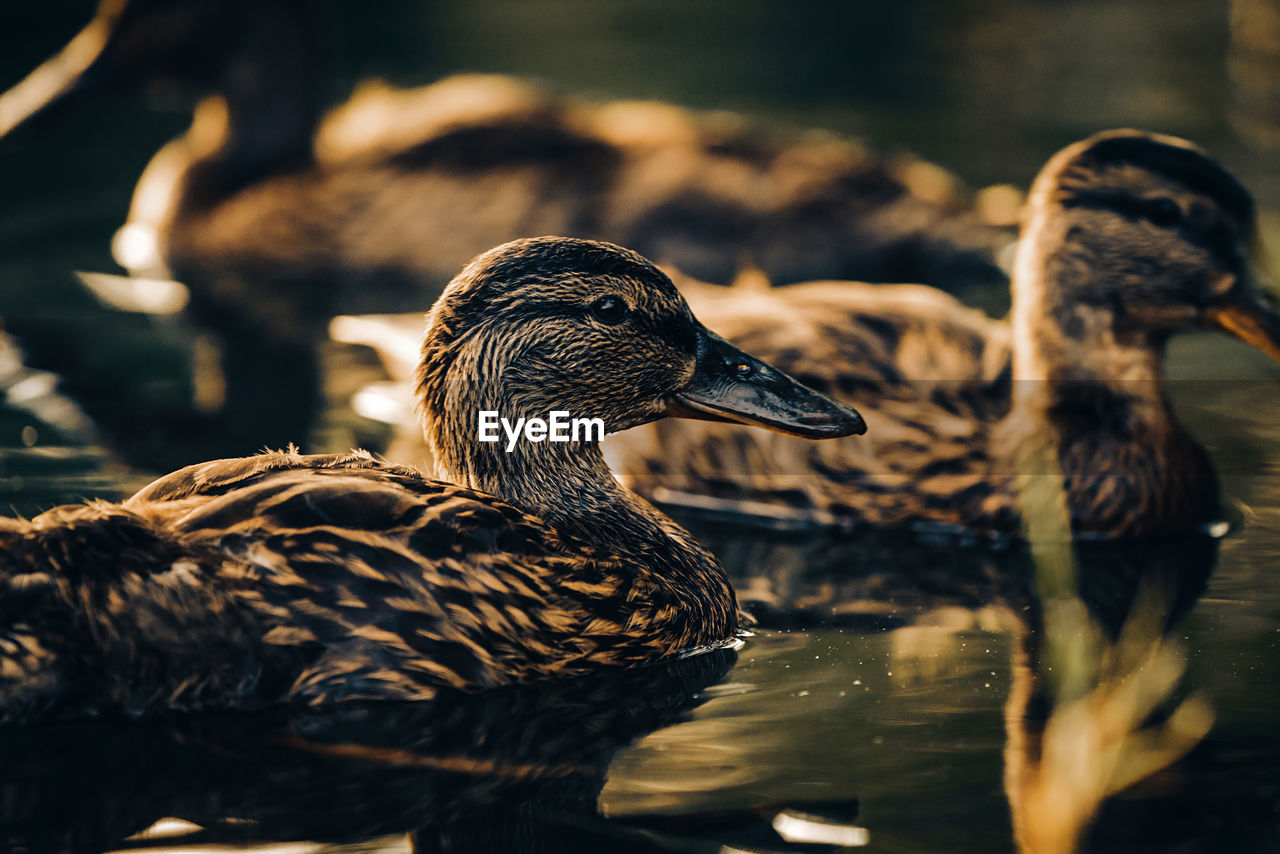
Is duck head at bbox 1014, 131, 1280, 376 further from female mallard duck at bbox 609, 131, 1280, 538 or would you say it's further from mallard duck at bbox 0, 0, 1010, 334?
mallard duck at bbox 0, 0, 1010, 334

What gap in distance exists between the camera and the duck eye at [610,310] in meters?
5.26

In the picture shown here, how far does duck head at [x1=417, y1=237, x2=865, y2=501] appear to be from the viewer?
16.8 feet

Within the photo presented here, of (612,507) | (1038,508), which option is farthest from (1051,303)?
(612,507)

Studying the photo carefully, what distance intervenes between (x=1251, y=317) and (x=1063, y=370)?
2.32 ft

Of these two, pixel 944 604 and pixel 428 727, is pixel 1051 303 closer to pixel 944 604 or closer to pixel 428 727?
pixel 944 604

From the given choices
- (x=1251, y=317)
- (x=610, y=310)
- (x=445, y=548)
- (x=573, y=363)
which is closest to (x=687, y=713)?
(x=445, y=548)

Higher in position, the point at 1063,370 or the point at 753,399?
the point at 1063,370

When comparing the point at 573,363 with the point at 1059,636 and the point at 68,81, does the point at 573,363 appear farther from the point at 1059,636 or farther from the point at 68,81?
the point at 68,81

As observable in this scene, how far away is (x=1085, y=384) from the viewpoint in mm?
6602

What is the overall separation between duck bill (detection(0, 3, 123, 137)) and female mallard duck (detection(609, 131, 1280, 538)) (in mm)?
5436

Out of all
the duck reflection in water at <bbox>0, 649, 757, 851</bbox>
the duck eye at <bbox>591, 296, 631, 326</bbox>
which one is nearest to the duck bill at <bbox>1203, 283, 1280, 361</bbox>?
the duck eye at <bbox>591, 296, 631, 326</bbox>

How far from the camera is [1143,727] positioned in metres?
4.75

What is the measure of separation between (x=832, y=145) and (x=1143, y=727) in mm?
6371

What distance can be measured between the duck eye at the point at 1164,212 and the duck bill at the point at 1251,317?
0.34m
